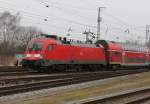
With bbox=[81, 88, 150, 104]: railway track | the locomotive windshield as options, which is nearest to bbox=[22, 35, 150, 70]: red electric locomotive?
the locomotive windshield

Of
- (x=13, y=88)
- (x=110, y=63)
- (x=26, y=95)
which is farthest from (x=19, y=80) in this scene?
(x=110, y=63)

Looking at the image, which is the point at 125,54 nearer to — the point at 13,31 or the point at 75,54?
the point at 75,54

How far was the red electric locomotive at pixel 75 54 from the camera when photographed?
30.3 m

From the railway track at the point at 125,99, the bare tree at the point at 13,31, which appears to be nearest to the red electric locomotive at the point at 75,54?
the railway track at the point at 125,99

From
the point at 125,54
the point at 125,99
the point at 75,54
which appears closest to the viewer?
the point at 125,99

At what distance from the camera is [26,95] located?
15672 millimetres

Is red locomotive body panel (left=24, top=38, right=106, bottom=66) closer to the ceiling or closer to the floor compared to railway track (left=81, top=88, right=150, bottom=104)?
closer to the ceiling

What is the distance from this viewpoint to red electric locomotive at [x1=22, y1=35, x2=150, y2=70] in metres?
30.3

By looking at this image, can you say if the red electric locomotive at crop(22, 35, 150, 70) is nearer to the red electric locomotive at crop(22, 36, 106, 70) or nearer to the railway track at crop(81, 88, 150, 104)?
the red electric locomotive at crop(22, 36, 106, 70)

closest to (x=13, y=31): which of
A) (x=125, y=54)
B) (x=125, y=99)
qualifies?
(x=125, y=54)

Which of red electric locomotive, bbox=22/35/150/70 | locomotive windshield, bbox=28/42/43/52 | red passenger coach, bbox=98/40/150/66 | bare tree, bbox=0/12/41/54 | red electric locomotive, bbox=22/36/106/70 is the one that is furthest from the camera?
bare tree, bbox=0/12/41/54

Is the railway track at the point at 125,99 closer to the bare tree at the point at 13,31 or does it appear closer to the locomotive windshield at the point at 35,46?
the locomotive windshield at the point at 35,46

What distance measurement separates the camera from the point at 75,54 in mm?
33188

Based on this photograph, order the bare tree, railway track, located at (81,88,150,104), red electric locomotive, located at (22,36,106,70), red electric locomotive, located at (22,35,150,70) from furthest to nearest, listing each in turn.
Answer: the bare tree, red electric locomotive, located at (22,35,150,70), red electric locomotive, located at (22,36,106,70), railway track, located at (81,88,150,104)
